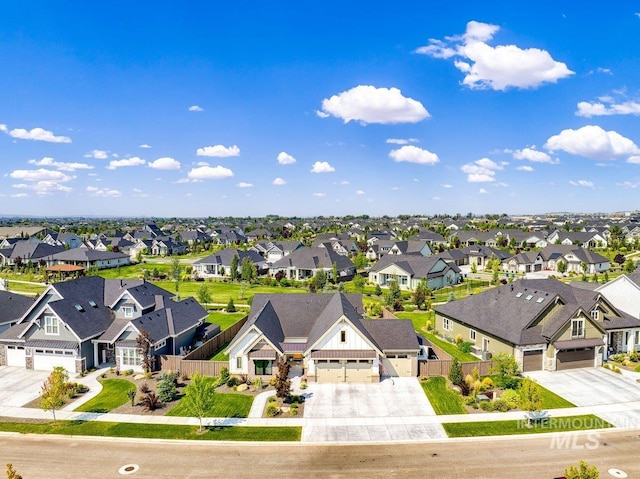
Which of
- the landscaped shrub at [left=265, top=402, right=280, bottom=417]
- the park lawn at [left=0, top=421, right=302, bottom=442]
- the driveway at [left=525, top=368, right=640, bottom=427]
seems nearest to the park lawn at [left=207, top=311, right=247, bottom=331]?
the landscaped shrub at [left=265, top=402, right=280, bottom=417]

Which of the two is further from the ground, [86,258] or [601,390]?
[86,258]

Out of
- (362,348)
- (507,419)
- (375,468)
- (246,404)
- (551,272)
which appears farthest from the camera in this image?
(551,272)

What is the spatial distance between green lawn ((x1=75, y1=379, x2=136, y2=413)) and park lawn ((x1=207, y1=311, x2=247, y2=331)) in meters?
16.7

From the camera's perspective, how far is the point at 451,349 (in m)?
42.7

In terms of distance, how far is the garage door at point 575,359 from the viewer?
36.0m

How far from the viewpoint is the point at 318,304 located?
139 ft

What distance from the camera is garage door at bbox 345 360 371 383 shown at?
1324 inches

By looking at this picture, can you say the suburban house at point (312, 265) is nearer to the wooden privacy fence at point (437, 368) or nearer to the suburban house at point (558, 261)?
the suburban house at point (558, 261)

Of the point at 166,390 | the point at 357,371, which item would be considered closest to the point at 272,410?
the point at 166,390

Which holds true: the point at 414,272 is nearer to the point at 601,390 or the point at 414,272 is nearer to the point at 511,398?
the point at 601,390

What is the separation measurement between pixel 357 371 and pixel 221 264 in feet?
217

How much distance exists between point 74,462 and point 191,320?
820 inches

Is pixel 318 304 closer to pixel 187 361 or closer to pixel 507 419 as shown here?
pixel 187 361

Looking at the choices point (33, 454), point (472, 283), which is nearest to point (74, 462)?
point (33, 454)
